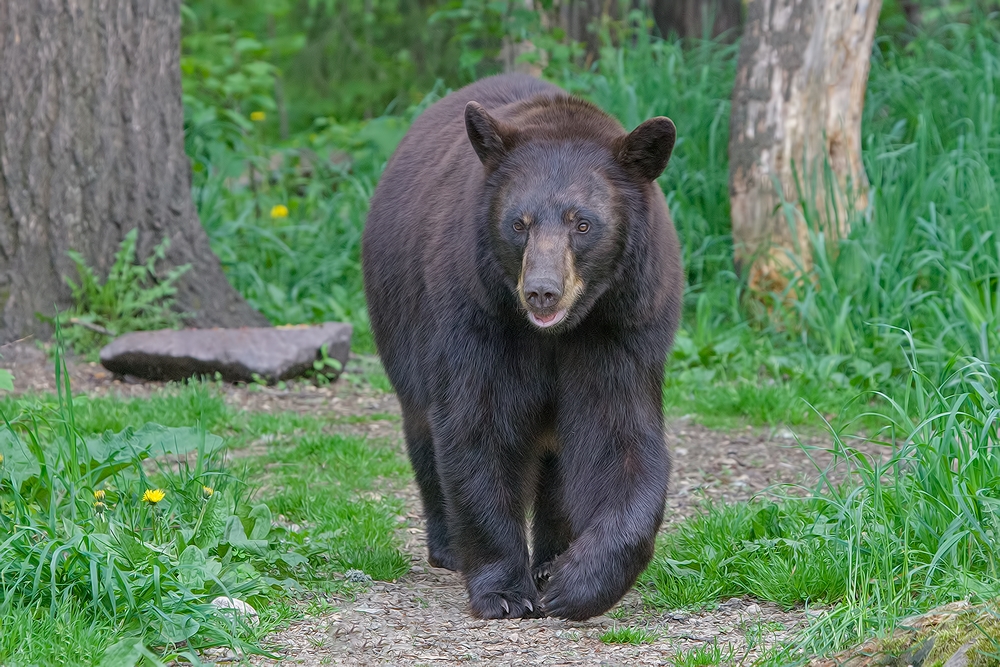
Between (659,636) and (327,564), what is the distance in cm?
116

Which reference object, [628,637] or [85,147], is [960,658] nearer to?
[628,637]

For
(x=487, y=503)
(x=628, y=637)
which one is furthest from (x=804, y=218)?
(x=628, y=637)

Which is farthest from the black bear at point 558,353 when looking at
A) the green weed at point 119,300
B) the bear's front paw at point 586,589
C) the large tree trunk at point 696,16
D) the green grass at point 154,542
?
the large tree trunk at point 696,16

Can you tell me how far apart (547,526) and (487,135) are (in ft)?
4.62

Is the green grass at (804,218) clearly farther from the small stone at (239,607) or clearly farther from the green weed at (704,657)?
the small stone at (239,607)

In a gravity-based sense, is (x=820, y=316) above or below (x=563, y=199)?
below

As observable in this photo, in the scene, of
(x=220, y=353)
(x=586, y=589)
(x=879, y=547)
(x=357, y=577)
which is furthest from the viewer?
(x=220, y=353)

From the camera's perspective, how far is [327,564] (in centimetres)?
391

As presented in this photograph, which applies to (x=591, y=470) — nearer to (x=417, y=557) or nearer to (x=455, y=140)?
(x=417, y=557)

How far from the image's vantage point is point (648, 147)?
3.63m

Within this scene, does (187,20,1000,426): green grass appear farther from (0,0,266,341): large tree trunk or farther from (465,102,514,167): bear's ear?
(465,102,514,167): bear's ear

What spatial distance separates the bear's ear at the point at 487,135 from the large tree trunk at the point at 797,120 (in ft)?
11.2

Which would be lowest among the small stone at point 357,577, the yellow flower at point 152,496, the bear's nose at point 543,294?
the small stone at point 357,577

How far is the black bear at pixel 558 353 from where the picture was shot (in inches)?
139
